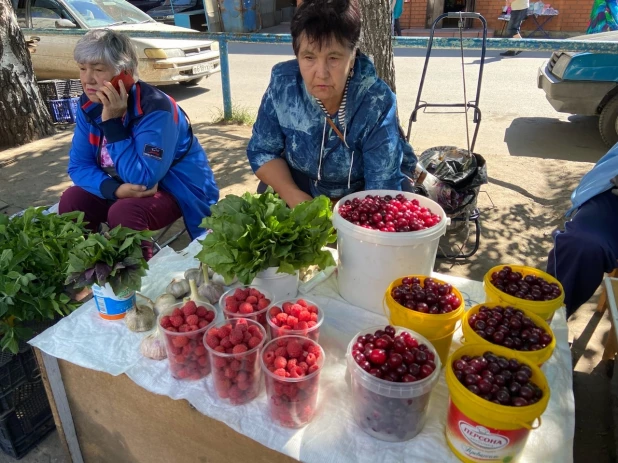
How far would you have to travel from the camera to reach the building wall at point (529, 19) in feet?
41.7

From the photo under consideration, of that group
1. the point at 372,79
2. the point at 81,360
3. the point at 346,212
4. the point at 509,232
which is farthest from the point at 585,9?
the point at 81,360

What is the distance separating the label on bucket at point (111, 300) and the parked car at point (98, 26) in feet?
20.9

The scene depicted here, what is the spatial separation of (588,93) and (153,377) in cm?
593

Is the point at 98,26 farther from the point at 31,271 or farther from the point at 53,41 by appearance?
the point at 31,271

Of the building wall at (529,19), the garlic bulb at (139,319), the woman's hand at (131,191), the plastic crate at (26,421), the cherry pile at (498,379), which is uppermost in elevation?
the building wall at (529,19)

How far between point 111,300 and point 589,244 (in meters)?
2.07

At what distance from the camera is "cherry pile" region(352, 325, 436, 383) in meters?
1.22

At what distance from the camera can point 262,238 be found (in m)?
1.67

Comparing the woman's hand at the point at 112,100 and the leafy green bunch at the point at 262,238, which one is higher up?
the woman's hand at the point at 112,100

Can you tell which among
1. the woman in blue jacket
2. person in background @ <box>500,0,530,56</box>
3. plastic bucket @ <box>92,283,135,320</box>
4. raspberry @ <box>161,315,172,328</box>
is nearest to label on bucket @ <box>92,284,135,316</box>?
plastic bucket @ <box>92,283,135,320</box>

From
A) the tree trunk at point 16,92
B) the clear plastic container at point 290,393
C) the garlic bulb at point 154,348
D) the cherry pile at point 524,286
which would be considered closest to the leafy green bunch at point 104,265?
the garlic bulb at point 154,348

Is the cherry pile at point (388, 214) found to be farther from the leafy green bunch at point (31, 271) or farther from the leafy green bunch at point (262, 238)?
the leafy green bunch at point (31, 271)

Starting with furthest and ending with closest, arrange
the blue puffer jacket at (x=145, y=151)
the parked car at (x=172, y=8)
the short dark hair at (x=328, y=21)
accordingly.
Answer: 1. the parked car at (x=172, y=8)
2. the blue puffer jacket at (x=145, y=151)
3. the short dark hair at (x=328, y=21)

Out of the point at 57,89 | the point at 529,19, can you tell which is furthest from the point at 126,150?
the point at 529,19
